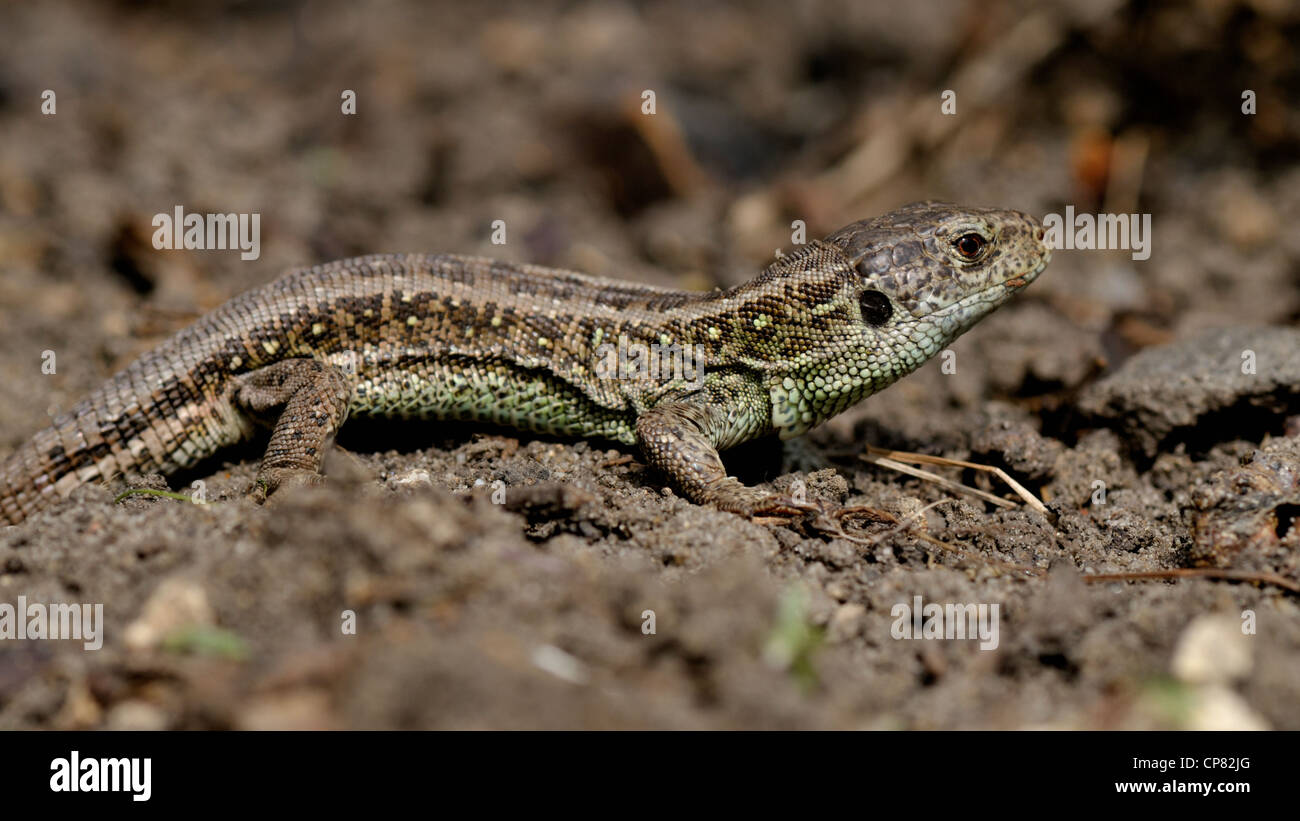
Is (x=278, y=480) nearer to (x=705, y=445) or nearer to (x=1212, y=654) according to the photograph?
(x=705, y=445)

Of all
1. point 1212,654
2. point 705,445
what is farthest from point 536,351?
point 1212,654

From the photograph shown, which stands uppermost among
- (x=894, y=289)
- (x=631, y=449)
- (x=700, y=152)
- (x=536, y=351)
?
(x=700, y=152)

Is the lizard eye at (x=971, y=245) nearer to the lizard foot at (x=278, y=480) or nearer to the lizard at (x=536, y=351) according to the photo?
the lizard at (x=536, y=351)

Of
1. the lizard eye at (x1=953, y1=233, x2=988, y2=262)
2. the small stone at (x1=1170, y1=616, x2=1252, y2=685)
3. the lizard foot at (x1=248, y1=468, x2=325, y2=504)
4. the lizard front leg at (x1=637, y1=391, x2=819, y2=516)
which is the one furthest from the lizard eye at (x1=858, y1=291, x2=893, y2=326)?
the lizard foot at (x1=248, y1=468, x2=325, y2=504)

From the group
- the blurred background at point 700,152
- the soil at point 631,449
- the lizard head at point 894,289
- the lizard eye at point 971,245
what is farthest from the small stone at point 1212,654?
the blurred background at point 700,152

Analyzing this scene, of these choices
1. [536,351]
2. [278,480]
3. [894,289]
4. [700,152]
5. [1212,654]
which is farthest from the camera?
[700,152]

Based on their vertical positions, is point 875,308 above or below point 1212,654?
above

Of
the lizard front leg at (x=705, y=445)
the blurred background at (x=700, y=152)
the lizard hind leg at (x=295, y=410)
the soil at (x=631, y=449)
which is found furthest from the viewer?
the blurred background at (x=700, y=152)
